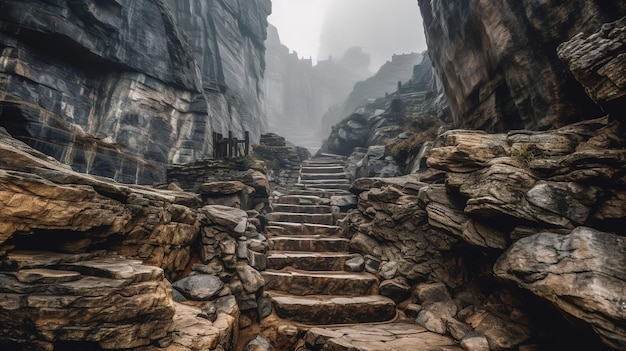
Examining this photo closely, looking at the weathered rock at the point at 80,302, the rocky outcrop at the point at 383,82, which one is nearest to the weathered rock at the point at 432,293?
the weathered rock at the point at 80,302

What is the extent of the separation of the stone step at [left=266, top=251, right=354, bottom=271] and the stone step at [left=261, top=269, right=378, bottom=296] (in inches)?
30.7

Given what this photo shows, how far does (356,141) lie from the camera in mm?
28094

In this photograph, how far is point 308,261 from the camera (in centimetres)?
828

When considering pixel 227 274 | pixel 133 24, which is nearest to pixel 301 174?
pixel 227 274

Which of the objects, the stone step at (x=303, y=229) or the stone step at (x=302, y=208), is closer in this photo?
the stone step at (x=303, y=229)

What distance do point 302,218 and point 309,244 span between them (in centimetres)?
252

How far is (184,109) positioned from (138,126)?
13.3 feet

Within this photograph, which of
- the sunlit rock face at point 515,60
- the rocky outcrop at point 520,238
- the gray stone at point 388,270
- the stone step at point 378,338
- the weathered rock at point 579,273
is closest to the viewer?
the weathered rock at point 579,273

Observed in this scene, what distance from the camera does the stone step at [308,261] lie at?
8.11 metres

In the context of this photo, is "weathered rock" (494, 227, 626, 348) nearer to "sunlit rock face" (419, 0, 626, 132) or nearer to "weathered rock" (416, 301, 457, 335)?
"weathered rock" (416, 301, 457, 335)

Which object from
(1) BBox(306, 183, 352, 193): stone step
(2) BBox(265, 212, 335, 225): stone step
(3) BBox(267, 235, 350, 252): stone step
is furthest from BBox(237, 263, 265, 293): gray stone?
(1) BBox(306, 183, 352, 193): stone step

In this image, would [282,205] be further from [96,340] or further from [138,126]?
[138,126]

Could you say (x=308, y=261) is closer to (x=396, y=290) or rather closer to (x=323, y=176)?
(x=396, y=290)

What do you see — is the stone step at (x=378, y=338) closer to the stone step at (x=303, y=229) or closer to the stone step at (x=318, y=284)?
the stone step at (x=318, y=284)
